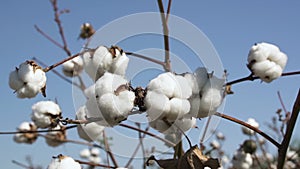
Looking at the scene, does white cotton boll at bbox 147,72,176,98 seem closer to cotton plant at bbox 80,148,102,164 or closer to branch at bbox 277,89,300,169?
branch at bbox 277,89,300,169

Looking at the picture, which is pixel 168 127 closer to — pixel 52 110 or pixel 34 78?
pixel 34 78

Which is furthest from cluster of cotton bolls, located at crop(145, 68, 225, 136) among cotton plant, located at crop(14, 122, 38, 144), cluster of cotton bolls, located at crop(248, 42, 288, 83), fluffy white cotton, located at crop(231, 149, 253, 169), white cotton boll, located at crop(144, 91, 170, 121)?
cotton plant, located at crop(14, 122, 38, 144)

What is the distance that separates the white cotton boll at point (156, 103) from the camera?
0.85 metres

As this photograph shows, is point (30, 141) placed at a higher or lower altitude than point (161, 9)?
higher

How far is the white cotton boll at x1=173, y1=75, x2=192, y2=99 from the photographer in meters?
0.86

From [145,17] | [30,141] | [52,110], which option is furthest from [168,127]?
[30,141]

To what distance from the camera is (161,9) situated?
142 cm

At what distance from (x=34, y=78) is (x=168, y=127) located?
45 cm

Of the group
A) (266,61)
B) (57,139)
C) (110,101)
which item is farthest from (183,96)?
(57,139)

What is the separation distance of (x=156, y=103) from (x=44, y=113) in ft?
4.02

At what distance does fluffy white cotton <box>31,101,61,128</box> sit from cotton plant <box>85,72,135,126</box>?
1.06m

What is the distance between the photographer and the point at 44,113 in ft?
6.44

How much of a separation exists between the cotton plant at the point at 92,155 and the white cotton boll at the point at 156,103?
4149 mm

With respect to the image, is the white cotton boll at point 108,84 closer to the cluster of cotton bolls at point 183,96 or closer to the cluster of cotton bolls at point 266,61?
the cluster of cotton bolls at point 183,96
